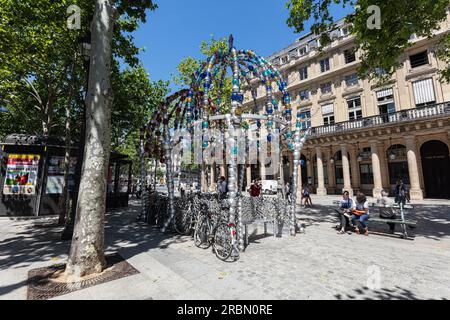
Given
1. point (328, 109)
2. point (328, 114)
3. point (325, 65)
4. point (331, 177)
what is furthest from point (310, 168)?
point (325, 65)

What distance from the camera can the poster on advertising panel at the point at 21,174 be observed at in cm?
1143

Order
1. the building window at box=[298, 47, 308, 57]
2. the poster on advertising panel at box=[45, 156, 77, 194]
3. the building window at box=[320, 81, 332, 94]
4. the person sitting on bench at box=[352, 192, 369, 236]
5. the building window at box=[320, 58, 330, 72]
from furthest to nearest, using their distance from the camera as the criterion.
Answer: the building window at box=[298, 47, 308, 57] → the building window at box=[320, 58, 330, 72] → the building window at box=[320, 81, 332, 94] → the poster on advertising panel at box=[45, 156, 77, 194] → the person sitting on bench at box=[352, 192, 369, 236]

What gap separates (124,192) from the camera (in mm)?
16469

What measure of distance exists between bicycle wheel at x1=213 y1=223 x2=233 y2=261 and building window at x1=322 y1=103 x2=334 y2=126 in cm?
2377

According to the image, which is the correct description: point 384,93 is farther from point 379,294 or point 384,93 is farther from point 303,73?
point 379,294

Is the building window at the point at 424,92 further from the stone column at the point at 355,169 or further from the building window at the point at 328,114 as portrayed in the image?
the building window at the point at 328,114

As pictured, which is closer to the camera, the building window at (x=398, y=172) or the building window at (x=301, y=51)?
the building window at (x=398, y=172)

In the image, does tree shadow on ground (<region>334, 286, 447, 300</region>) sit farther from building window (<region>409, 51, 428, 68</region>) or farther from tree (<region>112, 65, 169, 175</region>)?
building window (<region>409, 51, 428, 68</region>)

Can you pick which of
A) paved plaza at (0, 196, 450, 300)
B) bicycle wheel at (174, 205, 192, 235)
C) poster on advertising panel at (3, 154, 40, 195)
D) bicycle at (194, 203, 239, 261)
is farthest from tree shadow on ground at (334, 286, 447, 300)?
poster on advertising panel at (3, 154, 40, 195)

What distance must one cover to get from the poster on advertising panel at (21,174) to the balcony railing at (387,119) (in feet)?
79.9

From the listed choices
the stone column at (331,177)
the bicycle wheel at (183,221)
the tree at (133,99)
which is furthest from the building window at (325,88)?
the bicycle wheel at (183,221)

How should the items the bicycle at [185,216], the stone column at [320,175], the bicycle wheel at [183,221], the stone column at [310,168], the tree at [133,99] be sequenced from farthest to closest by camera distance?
the stone column at [310,168] < the stone column at [320,175] < the tree at [133,99] < the bicycle wheel at [183,221] < the bicycle at [185,216]

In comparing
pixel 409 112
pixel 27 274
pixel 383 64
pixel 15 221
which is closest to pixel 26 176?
pixel 15 221

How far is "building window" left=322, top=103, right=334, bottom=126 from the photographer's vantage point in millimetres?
25594
